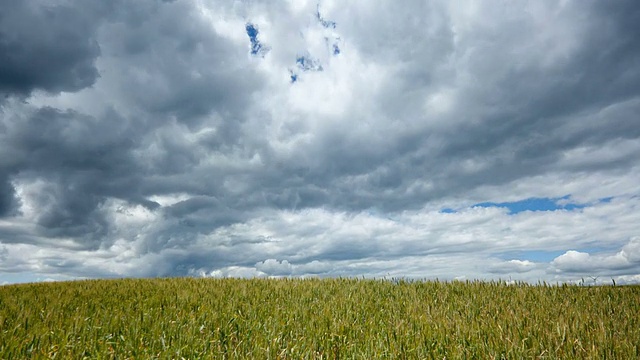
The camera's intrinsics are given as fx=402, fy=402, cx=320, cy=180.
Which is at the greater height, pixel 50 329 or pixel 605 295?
pixel 605 295

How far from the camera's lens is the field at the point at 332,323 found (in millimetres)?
5898

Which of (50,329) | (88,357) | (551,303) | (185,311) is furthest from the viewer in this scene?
(551,303)

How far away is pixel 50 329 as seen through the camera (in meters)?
7.21

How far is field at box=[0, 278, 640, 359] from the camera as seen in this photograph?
5.90 m

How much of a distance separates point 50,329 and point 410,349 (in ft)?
20.7

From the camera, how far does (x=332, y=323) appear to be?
7551mm

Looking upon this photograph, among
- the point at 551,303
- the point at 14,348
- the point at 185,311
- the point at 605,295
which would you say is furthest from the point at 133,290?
the point at 605,295

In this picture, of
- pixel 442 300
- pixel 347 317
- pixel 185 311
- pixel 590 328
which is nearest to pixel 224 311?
pixel 185 311

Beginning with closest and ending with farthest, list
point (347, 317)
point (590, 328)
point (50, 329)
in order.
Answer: point (590, 328) < point (50, 329) < point (347, 317)

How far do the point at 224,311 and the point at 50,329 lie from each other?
10.2 feet

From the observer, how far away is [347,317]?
8.07 metres

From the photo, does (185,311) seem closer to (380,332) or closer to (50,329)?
(50,329)

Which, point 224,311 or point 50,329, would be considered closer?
point 50,329

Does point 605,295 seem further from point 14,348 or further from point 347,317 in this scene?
point 14,348
